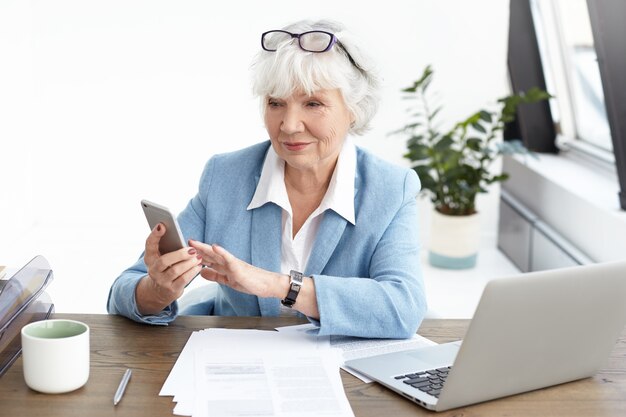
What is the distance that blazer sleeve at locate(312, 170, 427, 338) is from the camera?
1.84m

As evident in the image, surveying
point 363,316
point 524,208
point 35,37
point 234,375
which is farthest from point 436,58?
point 234,375

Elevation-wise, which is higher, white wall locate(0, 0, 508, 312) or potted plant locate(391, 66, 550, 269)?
white wall locate(0, 0, 508, 312)

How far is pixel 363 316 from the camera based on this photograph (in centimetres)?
186

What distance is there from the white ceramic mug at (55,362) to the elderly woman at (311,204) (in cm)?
37

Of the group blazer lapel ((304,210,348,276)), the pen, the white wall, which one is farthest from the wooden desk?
the white wall

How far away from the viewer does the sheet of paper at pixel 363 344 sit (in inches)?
69.7

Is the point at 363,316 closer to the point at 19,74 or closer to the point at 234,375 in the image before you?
the point at 234,375

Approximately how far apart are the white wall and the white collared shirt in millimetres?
2873

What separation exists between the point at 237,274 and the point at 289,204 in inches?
16.3

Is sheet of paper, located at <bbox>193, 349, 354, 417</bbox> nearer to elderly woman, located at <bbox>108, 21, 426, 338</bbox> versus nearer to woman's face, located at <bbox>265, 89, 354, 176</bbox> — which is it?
elderly woman, located at <bbox>108, 21, 426, 338</bbox>

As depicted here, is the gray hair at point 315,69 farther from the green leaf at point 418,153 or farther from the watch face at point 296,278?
the green leaf at point 418,153

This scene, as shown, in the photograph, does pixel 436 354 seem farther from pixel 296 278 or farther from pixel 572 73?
pixel 572 73

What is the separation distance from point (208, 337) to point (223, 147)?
12.1ft

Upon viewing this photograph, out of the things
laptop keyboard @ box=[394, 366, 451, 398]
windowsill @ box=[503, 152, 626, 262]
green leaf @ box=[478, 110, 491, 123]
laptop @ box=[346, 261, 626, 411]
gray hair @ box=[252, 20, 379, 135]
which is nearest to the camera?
laptop @ box=[346, 261, 626, 411]
